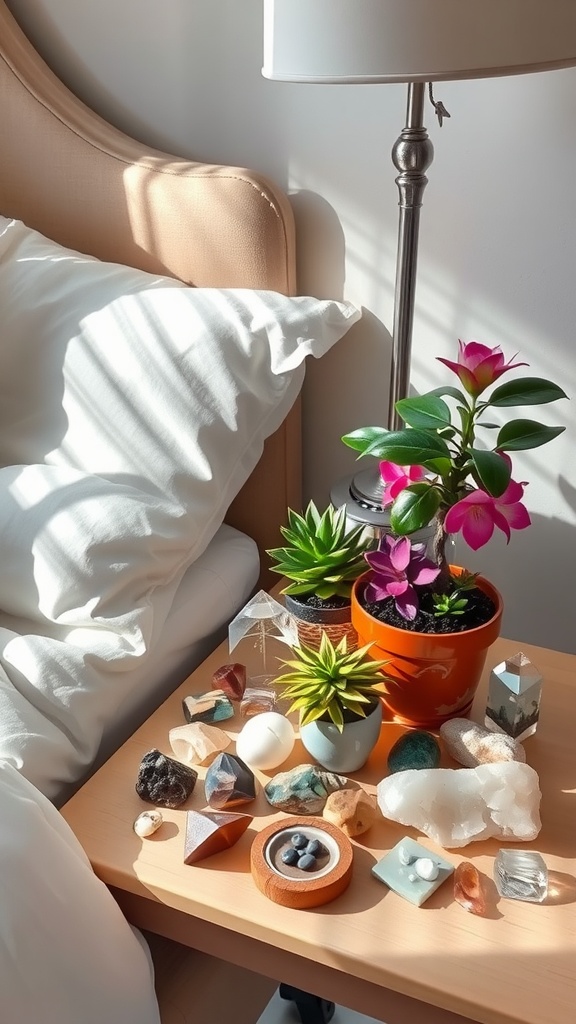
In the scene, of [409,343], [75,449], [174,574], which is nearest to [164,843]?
[174,574]

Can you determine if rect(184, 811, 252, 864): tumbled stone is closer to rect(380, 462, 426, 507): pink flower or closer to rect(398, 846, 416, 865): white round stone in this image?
rect(398, 846, 416, 865): white round stone

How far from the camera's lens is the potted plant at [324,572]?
42.6 inches

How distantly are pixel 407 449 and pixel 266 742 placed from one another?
1.08 feet

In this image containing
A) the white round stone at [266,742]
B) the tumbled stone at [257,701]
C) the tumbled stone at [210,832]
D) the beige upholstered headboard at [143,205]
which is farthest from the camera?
the beige upholstered headboard at [143,205]

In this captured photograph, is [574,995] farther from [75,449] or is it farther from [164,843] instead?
[75,449]

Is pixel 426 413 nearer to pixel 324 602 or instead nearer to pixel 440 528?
pixel 440 528

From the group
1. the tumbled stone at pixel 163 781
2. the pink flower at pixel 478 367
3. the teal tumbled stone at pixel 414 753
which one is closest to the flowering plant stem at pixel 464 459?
the pink flower at pixel 478 367

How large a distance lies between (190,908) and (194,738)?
0.63 ft

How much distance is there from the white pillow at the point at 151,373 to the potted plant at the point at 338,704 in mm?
257

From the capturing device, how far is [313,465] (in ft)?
4.68

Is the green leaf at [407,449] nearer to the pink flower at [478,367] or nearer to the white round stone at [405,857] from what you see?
the pink flower at [478,367]

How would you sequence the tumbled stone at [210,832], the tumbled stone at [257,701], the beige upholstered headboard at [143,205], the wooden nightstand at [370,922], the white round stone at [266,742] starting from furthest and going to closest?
the beige upholstered headboard at [143,205]
the tumbled stone at [257,701]
the white round stone at [266,742]
the tumbled stone at [210,832]
the wooden nightstand at [370,922]

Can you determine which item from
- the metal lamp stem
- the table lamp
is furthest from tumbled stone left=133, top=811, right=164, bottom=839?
the table lamp

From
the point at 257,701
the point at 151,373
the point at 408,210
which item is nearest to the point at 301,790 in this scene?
the point at 257,701
